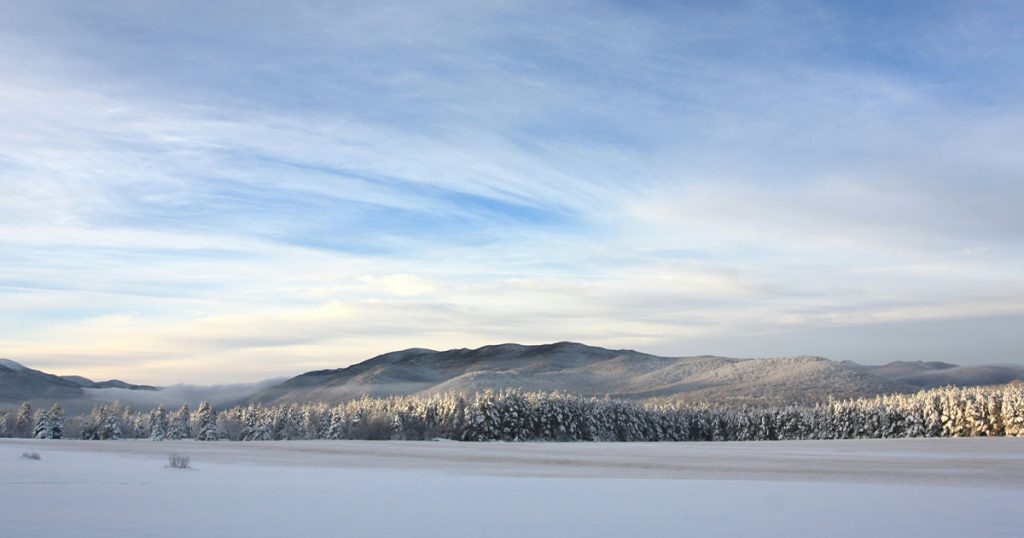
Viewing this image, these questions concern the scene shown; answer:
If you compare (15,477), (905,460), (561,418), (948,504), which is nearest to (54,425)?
(561,418)

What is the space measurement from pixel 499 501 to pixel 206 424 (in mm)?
124331

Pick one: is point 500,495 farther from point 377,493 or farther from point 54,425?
point 54,425

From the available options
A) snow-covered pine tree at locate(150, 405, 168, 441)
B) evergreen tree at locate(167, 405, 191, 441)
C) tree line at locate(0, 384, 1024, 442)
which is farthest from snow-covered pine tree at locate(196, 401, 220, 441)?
snow-covered pine tree at locate(150, 405, 168, 441)

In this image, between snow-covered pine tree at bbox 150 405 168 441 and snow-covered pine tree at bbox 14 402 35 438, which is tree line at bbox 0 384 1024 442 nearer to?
snow-covered pine tree at bbox 150 405 168 441

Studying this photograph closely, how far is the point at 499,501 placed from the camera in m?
22.7

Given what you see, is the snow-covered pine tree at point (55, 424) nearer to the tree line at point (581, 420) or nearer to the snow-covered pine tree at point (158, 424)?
the tree line at point (581, 420)

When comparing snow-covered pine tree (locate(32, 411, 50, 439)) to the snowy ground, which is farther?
snow-covered pine tree (locate(32, 411, 50, 439))

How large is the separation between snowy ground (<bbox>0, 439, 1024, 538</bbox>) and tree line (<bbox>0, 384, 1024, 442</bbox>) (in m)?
68.8

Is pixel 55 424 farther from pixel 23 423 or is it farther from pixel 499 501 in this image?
pixel 499 501

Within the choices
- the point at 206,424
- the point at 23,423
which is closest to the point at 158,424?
the point at 206,424

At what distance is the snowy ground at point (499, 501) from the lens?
1714 centimetres

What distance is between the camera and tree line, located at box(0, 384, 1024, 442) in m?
101

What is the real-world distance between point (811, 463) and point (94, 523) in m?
35.6

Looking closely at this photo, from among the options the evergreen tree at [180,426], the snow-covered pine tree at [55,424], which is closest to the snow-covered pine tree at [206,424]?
the evergreen tree at [180,426]
